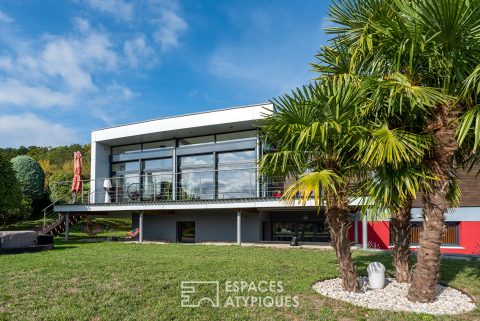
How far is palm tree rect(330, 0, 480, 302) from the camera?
4867mm

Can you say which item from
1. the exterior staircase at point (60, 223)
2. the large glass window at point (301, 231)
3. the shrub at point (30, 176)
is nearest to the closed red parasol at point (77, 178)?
the exterior staircase at point (60, 223)

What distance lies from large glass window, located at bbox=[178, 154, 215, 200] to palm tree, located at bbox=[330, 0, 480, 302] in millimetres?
10552

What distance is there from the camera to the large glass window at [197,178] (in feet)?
52.2

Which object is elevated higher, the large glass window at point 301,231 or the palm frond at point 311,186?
the palm frond at point 311,186

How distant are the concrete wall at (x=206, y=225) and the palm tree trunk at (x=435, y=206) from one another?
31.9 ft

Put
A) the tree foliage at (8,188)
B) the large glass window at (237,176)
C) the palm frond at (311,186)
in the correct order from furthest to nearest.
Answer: the tree foliage at (8,188) → the large glass window at (237,176) → the palm frond at (311,186)

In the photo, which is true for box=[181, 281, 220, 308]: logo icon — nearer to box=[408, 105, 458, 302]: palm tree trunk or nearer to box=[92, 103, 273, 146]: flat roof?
box=[408, 105, 458, 302]: palm tree trunk

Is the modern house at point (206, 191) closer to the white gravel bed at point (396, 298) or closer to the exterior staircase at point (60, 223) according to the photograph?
the exterior staircase at point (60, 223)

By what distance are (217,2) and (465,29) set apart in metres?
10.8

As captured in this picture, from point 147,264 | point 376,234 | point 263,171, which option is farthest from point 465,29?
point 376,234

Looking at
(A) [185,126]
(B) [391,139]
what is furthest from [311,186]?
(A) [185,126]

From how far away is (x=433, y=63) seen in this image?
553 centimetres

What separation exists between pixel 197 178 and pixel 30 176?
61.6 feet

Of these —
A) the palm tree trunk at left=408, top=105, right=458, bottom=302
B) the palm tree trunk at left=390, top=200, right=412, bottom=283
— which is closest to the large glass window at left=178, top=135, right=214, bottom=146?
the palm tree trunk at left=390, top=200, right=412, bottom=283
